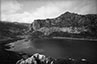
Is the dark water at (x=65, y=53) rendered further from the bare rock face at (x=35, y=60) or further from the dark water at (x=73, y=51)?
the bare rock face at (x=35, y=60)

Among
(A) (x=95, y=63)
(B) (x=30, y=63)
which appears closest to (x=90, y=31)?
(A) (x=95, y=63)

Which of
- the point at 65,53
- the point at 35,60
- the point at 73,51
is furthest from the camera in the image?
the point at 73,51

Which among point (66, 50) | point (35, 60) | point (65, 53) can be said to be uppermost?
point (35, 60)

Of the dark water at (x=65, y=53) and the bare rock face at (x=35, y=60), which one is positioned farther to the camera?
the dark water at (x=65, y=53)

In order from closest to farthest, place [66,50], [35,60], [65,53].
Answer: [35,60] → [65,53] → [66,50]

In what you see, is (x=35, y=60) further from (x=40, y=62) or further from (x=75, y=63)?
(x=75, y=63)

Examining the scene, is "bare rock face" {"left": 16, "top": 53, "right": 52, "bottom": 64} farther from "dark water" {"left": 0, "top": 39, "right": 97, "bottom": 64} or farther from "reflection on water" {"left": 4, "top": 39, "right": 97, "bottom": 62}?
"reflection on water" {"left": 4, "top": 39, "right": 97, "bottom": 62}

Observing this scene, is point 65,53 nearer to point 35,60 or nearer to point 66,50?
point 66,50

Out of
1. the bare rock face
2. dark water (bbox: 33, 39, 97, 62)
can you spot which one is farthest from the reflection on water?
the bare rock face

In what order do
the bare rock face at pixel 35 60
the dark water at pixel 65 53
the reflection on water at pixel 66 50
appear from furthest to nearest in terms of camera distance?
the reflection on water at pixel 66 50
the dark water at pixel 65 53
the bare rock face at pixel 35 60

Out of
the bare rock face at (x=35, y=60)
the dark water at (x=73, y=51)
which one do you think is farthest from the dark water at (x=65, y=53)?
the bare rock face at (x=35, y=60)

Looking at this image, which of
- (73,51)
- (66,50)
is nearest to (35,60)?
(73,51)
